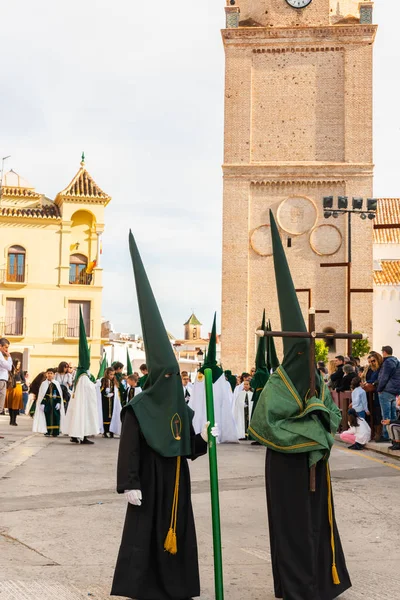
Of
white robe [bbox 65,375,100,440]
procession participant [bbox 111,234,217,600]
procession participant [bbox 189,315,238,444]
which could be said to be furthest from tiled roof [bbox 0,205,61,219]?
procession participant [bbox 111,234,217,600]

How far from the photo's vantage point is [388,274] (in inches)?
1778

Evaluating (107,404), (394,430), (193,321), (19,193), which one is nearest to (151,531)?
(394,430)

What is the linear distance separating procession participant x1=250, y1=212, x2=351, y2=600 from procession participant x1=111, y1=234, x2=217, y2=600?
0.48m

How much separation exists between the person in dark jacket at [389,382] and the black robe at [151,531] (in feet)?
28.4

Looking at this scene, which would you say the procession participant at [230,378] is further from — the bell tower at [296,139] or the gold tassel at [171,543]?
the bell tower at [296,139]

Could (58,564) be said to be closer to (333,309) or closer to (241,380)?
(241,380)

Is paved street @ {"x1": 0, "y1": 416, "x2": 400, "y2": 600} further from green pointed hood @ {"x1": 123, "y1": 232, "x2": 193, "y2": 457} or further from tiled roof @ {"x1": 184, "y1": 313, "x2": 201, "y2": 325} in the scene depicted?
tiled roof @ {"x1": 184, "y1": 313, "x2": 201, "y2": 325}

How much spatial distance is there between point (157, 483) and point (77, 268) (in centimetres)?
3884

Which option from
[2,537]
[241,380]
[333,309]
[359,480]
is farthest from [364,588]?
[333,309]

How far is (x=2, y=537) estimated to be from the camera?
255 inches

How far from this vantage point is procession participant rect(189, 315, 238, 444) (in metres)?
15.9

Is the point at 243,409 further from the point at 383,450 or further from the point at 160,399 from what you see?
the point at 160,399

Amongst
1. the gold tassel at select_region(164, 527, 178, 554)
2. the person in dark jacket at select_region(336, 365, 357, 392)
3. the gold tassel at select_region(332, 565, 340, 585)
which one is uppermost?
the person in dark jacket at select_region(336, 365, 357, 392)

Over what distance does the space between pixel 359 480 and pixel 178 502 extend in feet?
18.1
